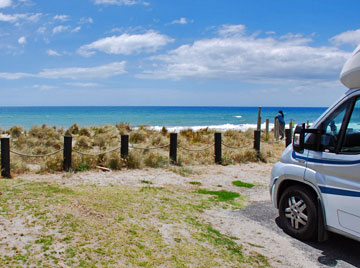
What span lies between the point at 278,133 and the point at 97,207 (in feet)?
54.7

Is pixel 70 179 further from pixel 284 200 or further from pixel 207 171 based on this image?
pixel 284 200

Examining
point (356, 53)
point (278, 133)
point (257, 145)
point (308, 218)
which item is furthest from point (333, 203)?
point (278, 133)

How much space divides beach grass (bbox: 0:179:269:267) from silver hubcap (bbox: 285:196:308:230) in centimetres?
99

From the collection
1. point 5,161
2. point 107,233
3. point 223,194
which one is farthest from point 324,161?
point 5,161

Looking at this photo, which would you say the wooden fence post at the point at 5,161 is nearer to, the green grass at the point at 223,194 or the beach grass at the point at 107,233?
the beach grass at the point at 107,233

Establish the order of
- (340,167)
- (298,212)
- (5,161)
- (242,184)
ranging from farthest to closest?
(242,184), (5,161), (298,212), (340,167)

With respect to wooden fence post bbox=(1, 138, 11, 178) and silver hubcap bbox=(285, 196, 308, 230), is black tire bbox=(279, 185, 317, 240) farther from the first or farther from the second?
wooden fence post bbox=(1, 138, 11, 178)

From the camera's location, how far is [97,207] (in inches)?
213

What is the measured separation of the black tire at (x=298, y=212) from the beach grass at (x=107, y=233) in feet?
3.11

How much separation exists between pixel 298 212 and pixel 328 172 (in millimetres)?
866

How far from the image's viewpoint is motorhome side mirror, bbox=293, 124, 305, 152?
4730mm

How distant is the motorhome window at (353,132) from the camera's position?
4288 mm

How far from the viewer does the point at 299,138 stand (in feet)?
15.8

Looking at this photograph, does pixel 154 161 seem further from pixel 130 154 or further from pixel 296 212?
pixel 296 212
